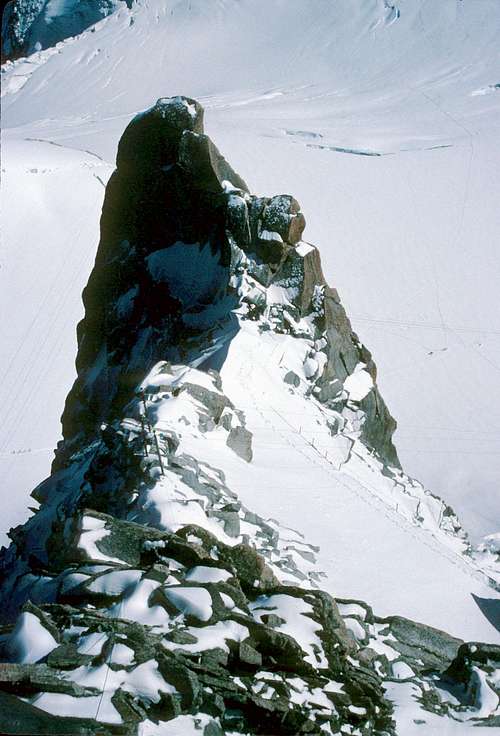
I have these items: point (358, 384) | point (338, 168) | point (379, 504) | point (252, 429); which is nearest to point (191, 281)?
point (358, 384)

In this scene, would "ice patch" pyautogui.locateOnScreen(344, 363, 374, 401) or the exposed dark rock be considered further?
"ice patch" pyautogui.locateOnScreen(344, 363, 374, 401)

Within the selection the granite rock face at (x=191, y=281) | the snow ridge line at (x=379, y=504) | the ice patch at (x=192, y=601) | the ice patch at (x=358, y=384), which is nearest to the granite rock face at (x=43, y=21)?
the granite rock face at (x=191, y=281)

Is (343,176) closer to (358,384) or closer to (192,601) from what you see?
(358,384)

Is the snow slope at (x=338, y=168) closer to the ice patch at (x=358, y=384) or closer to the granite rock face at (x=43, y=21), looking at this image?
the granite rock face at (x=43, y=21)

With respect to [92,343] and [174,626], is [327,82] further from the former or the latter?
[174,626]

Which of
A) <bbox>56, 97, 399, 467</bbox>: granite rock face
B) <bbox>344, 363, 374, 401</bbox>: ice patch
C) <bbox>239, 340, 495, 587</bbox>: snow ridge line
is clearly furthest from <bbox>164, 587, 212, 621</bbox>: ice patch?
<bbox>344, 363, 374, 401</bbox>: ice patch

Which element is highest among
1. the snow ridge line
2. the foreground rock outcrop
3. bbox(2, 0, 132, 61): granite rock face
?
bbox(2, 0, 132, 61): granite rock face

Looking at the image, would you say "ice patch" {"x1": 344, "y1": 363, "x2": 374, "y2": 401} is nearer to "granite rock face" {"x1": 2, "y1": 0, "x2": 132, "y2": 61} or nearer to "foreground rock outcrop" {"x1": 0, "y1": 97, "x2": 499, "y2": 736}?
"foreground rock outcrop" {"x1": 0, "y1": 97, "x2": 499, "y2": 736}
